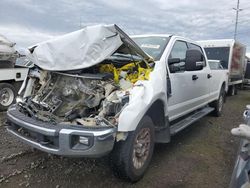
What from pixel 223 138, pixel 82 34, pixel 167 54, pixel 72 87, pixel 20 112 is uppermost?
pixel 82 34

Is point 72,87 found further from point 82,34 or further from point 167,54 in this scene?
point 167,54

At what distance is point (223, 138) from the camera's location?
630 centimetres

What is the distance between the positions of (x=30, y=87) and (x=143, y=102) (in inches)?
74.7

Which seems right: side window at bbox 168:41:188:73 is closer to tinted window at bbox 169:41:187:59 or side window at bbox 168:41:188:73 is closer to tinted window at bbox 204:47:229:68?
tinted window at bbox 169:41:187:59

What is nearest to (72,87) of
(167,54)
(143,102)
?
(143,102)

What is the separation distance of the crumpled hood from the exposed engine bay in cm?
15

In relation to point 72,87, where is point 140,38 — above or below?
above

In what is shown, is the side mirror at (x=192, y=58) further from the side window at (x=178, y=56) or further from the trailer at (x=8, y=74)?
the trailer at (x=8, y=74)

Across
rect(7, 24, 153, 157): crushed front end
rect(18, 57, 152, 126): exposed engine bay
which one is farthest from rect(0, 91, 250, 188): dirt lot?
rect(18, 57, 152, 126): exposed engine bay

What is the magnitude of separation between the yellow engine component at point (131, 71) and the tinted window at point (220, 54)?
1095 centimetres

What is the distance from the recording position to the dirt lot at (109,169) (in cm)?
390

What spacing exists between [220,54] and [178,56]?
9.82 meters

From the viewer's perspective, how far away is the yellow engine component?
3813mm

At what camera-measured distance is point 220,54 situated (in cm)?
1423
